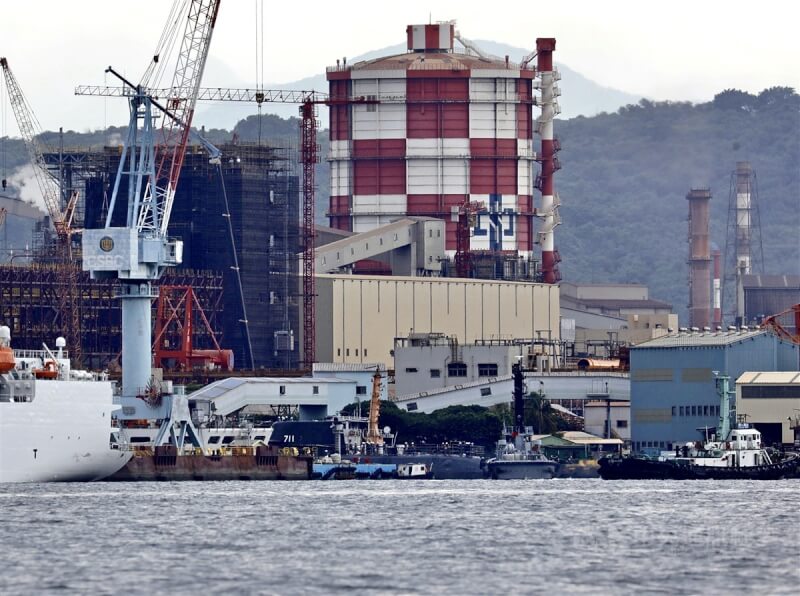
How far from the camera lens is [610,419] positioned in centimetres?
18712

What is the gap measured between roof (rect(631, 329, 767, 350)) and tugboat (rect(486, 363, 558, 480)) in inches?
461

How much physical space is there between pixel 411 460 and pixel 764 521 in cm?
6362

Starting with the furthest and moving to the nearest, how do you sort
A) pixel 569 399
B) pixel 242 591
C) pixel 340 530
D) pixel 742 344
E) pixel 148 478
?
pixel 569 399
pixel 742 344
pixel 148 478
pixel 340 530
pixel 242 591

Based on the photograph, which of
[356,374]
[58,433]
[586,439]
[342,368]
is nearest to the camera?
[58,433]

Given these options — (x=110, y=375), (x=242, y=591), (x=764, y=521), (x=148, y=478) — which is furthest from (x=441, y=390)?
(x=242, y=591)

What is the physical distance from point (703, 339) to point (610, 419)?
12639mm

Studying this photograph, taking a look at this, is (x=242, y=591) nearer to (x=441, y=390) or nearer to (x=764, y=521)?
(x=764, y=521)

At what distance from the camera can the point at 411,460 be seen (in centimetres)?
16675

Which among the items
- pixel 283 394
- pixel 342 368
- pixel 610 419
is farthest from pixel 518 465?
pixel 342 368

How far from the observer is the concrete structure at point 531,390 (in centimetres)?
19325

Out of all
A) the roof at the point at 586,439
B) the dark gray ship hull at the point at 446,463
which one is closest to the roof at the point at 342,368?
the roof at the point at 586,439

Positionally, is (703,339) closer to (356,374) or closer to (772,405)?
(772,405)

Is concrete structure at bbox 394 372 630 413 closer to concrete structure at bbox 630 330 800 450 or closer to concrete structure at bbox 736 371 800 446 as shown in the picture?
concrete structure at bbox 630 330 800 450

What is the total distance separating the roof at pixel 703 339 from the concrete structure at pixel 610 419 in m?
8.18
